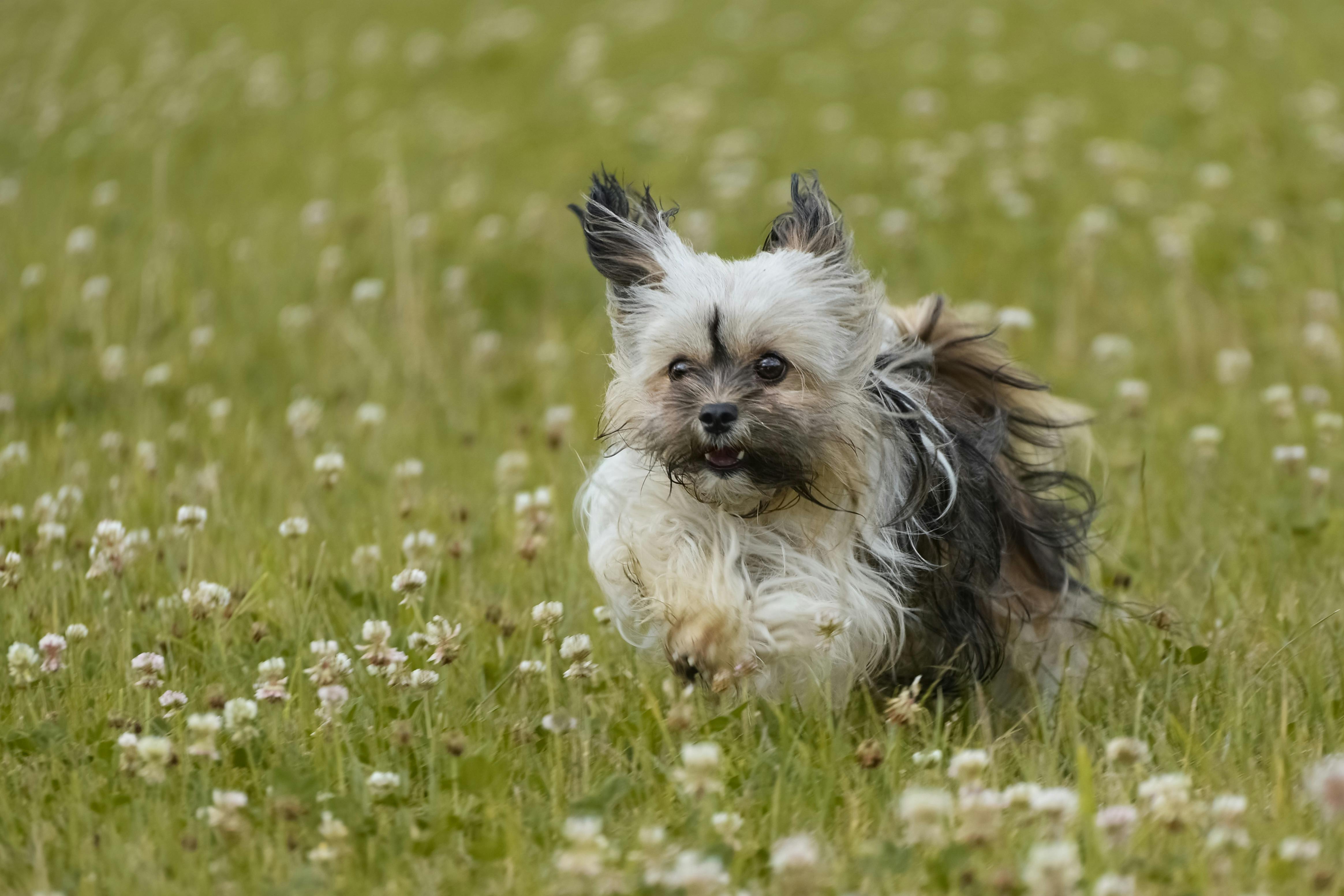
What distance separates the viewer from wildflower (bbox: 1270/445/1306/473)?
506cm

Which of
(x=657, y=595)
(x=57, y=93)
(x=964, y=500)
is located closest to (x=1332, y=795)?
(x=964, y=500)

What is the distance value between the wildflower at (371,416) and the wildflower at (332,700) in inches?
102

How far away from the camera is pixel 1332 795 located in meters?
2.62

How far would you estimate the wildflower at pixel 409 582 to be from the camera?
3.89m

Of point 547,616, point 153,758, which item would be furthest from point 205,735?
point 547,616

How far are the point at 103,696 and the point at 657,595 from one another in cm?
138

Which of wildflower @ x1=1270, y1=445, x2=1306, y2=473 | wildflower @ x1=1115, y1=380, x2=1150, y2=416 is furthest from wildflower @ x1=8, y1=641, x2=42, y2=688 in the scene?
wildflower @ x1=1115, y1=380, x2=1150, y2=416

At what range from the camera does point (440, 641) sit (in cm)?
368

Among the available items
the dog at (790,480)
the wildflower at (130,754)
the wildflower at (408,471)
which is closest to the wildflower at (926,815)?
the dog at (790,480)

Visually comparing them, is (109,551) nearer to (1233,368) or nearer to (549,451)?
(549,451)

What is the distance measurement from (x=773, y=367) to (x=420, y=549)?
4.71 feet

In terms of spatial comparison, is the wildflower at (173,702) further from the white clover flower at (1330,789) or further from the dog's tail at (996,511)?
the white clover flower at (1330,789)

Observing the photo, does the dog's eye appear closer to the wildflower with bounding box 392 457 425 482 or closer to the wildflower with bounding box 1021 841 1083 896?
the wildflower with bounding box 1021 841 1083 896

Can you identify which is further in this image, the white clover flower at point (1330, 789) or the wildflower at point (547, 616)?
the wildflower at point (547, 616)
